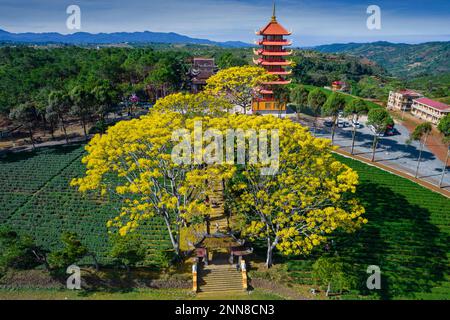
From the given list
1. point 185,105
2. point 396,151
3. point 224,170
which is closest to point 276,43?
point 185,105

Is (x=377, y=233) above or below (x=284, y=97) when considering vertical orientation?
below

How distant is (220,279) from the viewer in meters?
26.7

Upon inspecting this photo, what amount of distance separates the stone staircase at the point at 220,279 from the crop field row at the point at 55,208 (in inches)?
214

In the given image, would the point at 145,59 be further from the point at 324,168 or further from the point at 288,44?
the point at 324,168

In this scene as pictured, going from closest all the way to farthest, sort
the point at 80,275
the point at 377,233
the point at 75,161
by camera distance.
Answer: the point at 80,275, the point at 377,233, the point at 75,161

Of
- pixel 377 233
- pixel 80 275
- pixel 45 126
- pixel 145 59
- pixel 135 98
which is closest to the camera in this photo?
pixel 80 275

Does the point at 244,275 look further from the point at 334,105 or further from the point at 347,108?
the point at 347,108

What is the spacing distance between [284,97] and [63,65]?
63.6m

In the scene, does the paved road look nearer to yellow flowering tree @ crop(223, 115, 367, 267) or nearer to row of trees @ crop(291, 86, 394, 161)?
row of trees @ crop(291, 86, 394, 161)

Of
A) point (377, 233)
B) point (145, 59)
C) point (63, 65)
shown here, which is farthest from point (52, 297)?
point (63, 65)

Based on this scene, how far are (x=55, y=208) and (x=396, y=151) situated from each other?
52.1m

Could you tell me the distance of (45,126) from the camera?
207ft

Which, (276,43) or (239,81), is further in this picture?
(276,43)

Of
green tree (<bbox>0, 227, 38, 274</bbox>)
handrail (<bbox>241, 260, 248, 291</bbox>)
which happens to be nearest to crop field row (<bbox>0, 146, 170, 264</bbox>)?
green tree (<bbox>0, 227, 38, 274</bbox>)
